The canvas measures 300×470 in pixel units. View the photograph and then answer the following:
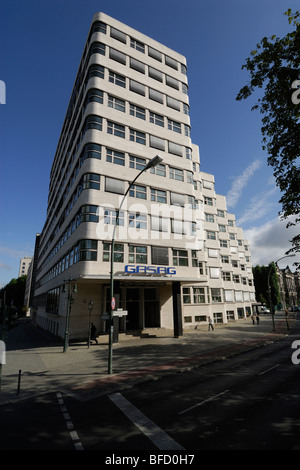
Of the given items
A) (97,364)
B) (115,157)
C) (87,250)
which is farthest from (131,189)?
(97,364)

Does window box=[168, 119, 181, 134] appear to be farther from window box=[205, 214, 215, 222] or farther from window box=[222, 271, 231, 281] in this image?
window box=[222, 271, 231, 281]

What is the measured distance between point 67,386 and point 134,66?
2988 centimetres

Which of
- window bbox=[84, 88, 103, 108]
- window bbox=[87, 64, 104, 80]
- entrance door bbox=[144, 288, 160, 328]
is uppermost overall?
window bbox=[87, 64, 104, 80]

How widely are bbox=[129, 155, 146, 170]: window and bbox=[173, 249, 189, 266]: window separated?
9.24 meters

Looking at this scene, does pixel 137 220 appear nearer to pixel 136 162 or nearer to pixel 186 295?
pixel 136 162

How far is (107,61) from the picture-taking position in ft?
79.9

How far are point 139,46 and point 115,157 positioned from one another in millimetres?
15056

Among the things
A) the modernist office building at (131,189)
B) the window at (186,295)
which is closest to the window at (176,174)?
the modernist office building at (131,189)

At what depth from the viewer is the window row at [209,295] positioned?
114 feet

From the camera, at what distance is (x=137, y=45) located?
2731 cm

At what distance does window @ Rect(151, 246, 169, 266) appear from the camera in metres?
22.9

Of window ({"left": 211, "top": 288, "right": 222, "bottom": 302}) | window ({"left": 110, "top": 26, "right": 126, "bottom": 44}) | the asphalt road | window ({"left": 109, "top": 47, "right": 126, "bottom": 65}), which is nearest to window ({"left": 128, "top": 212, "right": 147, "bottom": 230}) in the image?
the asphalt road

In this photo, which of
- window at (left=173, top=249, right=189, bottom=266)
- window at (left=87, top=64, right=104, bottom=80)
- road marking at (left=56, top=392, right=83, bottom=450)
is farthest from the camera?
window at (left=173, top=249, right=189, bottom=266)

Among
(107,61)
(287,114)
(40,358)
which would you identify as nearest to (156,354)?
(40,358)
